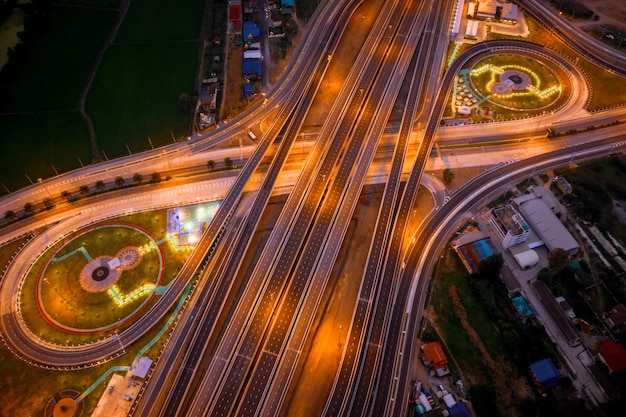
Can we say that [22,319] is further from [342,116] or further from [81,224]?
[342,116]

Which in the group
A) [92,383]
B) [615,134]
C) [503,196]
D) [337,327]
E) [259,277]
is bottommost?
[92,383]

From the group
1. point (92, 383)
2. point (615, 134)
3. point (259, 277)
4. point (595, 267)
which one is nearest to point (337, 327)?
point (259, 277)

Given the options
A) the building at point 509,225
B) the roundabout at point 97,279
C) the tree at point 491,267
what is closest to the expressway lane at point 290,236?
the roundabout at point 97,279

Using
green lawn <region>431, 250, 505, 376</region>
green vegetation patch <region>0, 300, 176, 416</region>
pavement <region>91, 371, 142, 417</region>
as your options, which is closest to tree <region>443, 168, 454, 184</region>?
green lawn <region>431, 250, 505, 376</region>

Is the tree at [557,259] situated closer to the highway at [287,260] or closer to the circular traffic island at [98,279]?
the highway at [287,260]

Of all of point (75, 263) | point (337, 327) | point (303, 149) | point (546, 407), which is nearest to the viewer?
point (546, 407)

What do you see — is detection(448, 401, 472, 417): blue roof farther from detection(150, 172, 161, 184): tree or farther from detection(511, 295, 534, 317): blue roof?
detection(150, 172, 161, 184): tree
